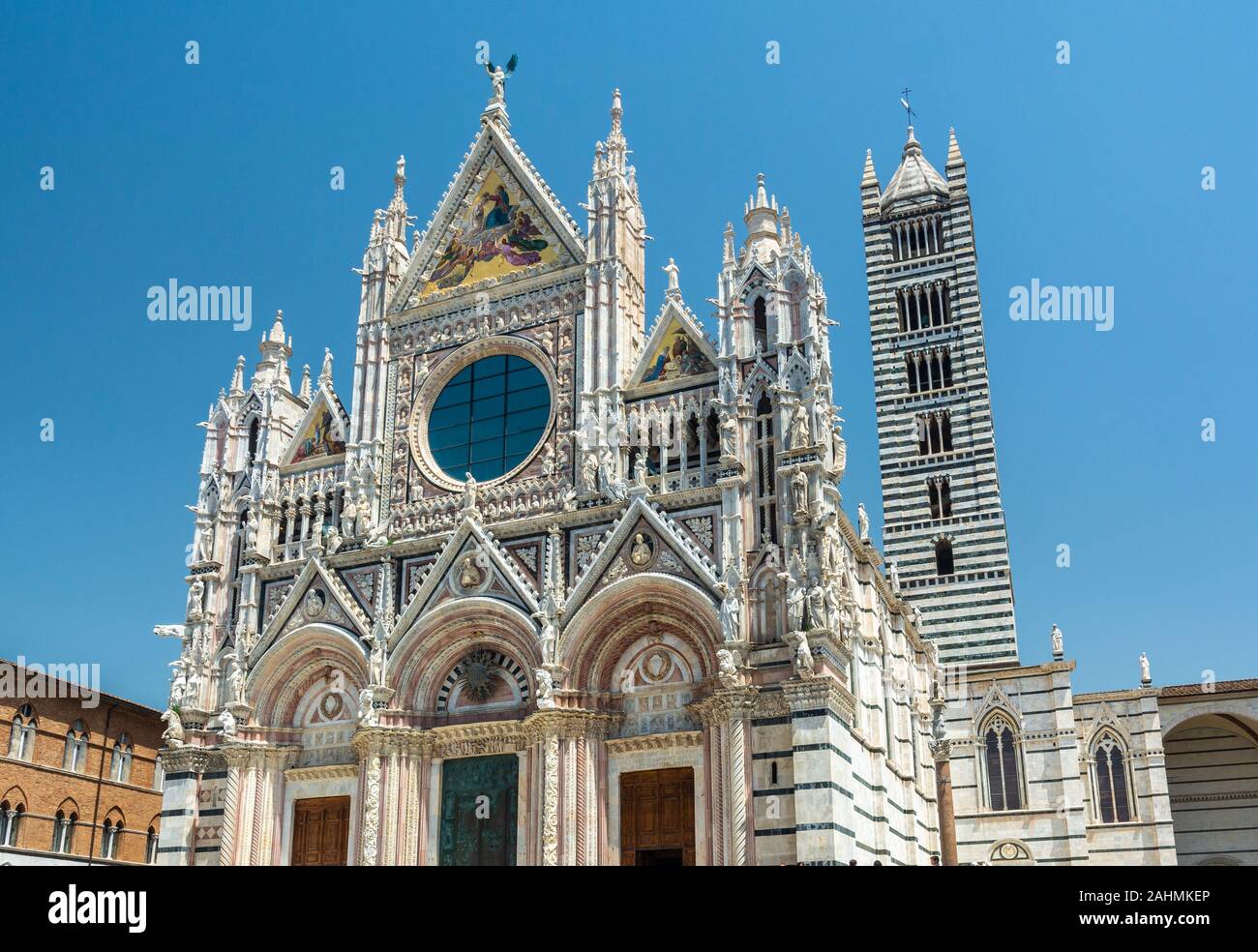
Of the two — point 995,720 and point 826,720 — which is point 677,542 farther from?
point 995,720

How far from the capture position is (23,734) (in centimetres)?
3419

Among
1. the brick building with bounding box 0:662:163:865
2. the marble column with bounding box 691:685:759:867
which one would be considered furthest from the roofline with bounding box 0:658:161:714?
the marble column with bounding box 691:685:759:867

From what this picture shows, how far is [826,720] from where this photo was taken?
23.7 meters

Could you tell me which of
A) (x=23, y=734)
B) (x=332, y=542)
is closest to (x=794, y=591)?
(x=332, y=542)

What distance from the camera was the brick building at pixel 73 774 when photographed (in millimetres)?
33625

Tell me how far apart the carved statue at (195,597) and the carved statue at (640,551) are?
1160 centimetres

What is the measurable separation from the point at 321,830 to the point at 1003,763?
75.2 ft

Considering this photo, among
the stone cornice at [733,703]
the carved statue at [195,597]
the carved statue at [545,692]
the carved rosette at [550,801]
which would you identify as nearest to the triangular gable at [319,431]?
the carved statue at [195,597]

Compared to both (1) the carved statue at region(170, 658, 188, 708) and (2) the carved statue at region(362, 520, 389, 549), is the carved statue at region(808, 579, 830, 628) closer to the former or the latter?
(2) the carved statue at region(362, 520, 389, 549)

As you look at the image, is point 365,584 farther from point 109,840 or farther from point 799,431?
point 109,840

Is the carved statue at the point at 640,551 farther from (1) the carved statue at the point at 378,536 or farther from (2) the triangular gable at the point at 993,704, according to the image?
(2) the triangular gable at the point at 993,704

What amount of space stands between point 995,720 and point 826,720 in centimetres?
1984

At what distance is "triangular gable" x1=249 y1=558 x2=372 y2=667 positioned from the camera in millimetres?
29250
